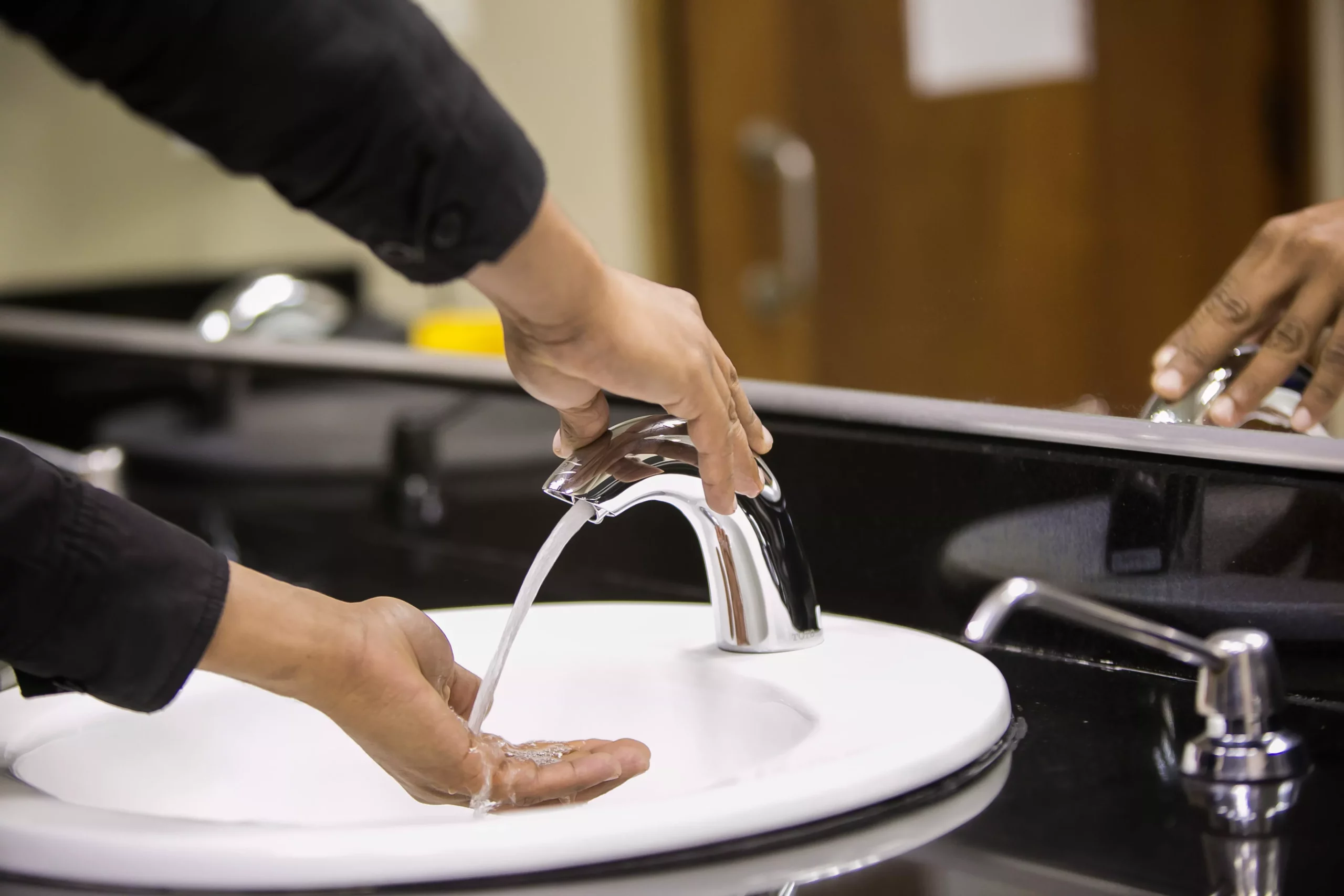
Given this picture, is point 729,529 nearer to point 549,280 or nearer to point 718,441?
point 718,441

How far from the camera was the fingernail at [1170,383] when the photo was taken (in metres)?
0.70

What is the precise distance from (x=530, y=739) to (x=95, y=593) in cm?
26

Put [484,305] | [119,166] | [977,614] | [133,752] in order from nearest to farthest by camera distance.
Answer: [977,614], [133,752], [484,305], [119,166]

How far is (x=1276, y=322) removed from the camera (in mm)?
663

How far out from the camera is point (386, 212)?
42 centimetres

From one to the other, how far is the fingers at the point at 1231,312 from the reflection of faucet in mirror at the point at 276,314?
846 millimetres

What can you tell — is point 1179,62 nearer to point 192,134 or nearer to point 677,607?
point 677,607

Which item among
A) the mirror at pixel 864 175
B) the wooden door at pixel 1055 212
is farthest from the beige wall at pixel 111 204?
the wooden door at pixel 1055 212

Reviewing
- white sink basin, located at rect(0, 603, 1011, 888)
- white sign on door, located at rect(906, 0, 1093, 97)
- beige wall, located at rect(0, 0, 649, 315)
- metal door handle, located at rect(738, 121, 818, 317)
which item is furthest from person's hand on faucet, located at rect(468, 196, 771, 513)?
beige wall, located at rect(0, 0, 649, 315)

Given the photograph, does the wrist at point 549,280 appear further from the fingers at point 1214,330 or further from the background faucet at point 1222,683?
the fingers at point 1214,330

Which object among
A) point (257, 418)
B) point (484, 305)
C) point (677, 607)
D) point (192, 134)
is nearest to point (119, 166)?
point (257, 418)

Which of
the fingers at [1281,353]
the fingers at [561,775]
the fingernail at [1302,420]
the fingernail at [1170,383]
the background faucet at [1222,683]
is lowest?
the fingers at [561,775]

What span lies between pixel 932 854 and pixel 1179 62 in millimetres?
575

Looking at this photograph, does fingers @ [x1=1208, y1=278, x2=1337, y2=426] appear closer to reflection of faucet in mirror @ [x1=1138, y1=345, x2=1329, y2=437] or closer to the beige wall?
reflection of faucet in mirror @ [x1=1138, y1=345, x2=1329, y2=437]
